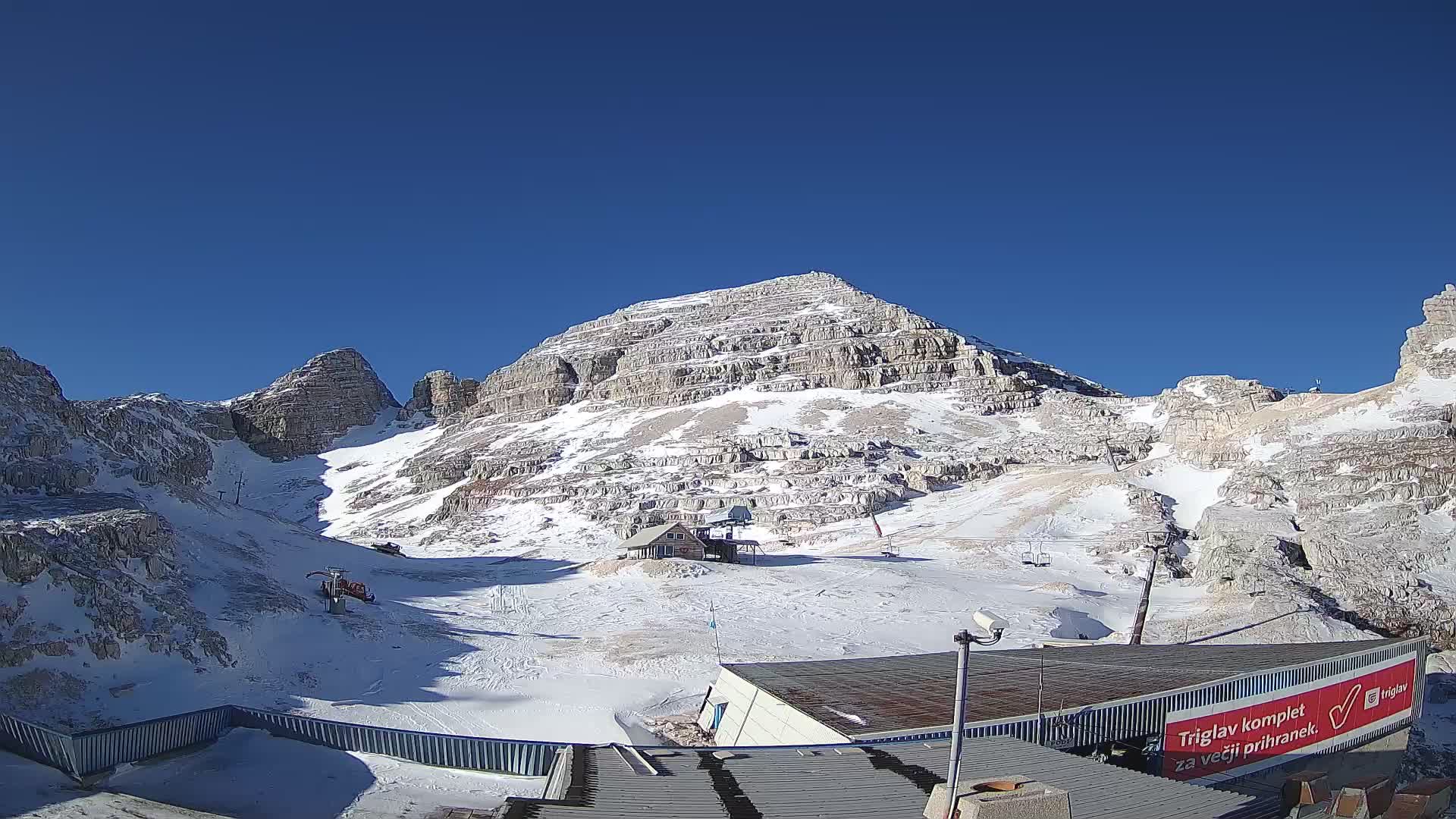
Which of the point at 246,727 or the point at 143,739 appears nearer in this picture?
the point at 143,739

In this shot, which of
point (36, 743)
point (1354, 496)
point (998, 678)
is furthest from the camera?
point (1354, 496)

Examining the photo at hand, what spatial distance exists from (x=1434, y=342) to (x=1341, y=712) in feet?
158

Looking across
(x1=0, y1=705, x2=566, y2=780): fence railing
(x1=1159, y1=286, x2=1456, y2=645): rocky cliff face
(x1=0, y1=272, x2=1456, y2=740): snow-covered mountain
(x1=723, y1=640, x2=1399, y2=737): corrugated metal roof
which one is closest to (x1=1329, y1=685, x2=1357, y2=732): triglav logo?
(x1=723, y1=640, x2=1399, y2=737): corrugated metal roof

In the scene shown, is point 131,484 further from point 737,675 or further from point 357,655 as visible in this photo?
point 737,675

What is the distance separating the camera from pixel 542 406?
128m

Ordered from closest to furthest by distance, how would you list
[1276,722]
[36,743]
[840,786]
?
[840,786], [36,743], [1276,722]

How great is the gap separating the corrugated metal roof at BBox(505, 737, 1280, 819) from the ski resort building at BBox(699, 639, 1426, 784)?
1827 millimetres

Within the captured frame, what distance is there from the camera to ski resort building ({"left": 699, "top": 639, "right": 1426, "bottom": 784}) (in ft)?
52.9

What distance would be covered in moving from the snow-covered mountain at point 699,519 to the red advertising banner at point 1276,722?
11205mm

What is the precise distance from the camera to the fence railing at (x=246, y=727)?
46.8 feet

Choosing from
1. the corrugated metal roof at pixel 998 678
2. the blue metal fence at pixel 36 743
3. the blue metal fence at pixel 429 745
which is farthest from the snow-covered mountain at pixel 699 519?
the blue metal fence at pixel 36 743

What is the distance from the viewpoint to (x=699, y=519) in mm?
70688

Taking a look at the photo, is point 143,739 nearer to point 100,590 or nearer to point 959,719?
point 100,590

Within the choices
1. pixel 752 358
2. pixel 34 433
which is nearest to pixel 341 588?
pixel 34 433
